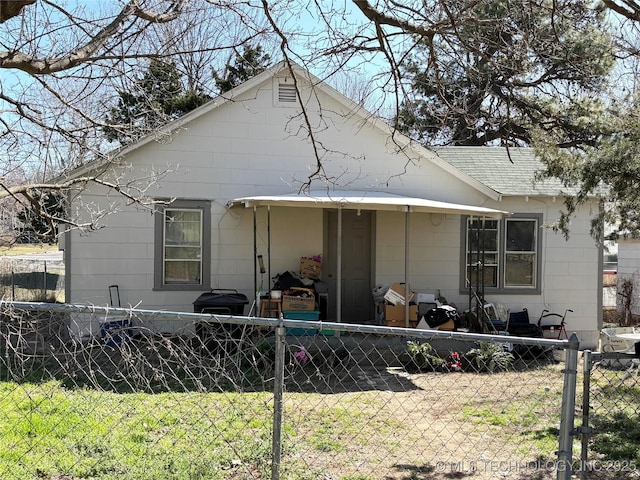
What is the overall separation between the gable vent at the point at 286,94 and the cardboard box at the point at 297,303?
374 cm

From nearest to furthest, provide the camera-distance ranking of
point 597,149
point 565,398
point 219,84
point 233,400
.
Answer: point 565,398 → point 233,400 → point 597,149 → point 219,84

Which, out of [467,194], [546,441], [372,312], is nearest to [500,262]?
[467,194]

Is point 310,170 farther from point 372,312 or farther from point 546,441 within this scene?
point 546,441

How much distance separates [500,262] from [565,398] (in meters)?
9.91

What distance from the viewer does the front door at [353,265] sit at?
42.0 feet

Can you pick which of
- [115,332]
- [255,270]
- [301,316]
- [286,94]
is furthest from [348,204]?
[115,332]

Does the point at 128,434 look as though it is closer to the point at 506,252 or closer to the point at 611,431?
the point at 611,431

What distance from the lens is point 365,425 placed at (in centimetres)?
671

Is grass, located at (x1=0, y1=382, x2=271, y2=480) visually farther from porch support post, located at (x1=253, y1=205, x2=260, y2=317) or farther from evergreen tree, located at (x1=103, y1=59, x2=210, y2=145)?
porch support post, located at (x1=253, y1=205, x2=260, y2=317)

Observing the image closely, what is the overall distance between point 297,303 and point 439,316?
2.54 m

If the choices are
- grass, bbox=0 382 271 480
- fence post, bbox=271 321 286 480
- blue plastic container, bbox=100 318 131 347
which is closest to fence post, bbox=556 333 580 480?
fence post, bbox=271 321 286 480

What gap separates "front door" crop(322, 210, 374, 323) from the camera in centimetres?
1280

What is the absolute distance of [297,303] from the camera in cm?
1109

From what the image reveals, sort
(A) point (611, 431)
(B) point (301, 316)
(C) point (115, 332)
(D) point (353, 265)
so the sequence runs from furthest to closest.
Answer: (D) point (353, 265) → (B) point (301, 316) → (C) point (115, 332) → (A) point (611, 431)
